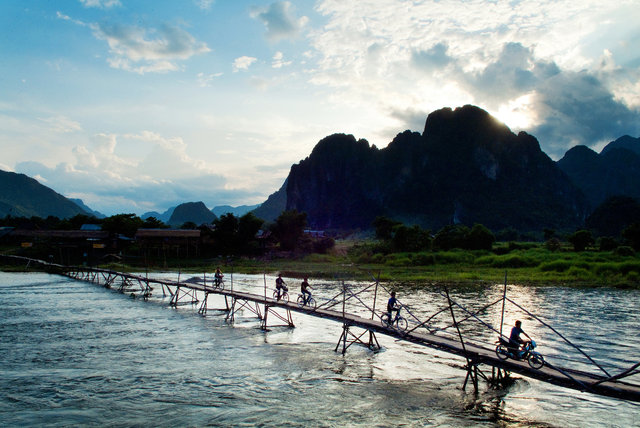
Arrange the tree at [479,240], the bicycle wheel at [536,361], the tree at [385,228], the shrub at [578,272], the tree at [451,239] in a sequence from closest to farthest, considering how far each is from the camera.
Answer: the bicycle wheel at [536,361] < the shrub at [578,272] < the tree at [479,240] < the tree at [451,239] < the tree at [385,228]

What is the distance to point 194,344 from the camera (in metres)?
21.4

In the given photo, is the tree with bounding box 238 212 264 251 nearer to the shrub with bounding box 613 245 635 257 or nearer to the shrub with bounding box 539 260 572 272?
the shrub with bounding box 539 260 572 272

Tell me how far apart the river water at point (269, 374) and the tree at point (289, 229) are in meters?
46.0

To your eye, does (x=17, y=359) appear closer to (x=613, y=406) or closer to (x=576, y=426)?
(x=576, y=426)

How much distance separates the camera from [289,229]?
7619 centimetres

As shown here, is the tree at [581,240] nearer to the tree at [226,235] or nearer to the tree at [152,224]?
the tree at [226,235]

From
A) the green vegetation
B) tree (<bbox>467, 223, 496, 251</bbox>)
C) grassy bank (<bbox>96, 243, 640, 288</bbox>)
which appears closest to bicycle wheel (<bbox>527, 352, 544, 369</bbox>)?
grassy bank (<bbox>96, 243, 640, 288</bbox>)

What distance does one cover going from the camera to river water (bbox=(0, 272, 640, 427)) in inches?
493

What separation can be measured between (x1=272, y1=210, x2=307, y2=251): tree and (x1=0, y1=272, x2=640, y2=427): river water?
46.0m

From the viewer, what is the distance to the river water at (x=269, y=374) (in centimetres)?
1252

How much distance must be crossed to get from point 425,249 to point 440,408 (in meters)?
57.6

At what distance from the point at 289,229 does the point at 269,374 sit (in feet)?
197

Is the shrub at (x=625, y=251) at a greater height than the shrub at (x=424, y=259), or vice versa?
the shrub at (x=625, y=251)

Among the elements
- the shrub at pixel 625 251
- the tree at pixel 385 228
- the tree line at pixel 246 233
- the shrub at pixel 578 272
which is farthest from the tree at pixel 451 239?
the shrub at pixel 578 272
